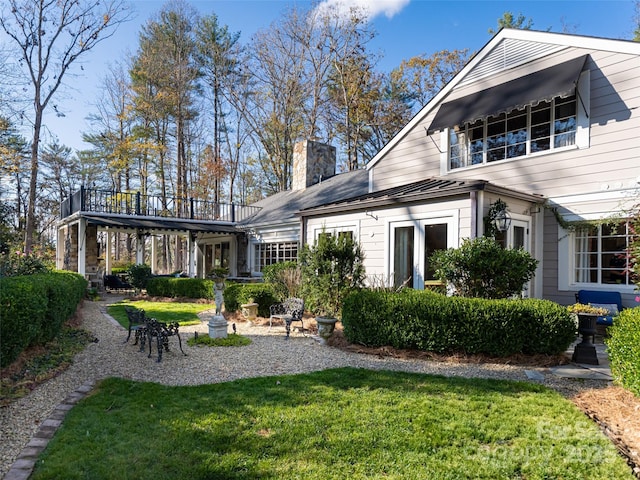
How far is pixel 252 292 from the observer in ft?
33.0

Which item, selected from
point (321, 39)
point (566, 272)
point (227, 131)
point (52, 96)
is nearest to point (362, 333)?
point (566, 272)

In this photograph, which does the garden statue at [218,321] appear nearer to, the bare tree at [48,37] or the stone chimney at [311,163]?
the stone chimney at [311,163]

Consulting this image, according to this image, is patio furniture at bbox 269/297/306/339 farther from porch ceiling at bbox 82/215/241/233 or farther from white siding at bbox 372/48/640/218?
porch ceiling at bbox 82/215/241/233

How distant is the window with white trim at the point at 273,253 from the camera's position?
1496 centimetres

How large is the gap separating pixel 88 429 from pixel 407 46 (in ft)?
81.3

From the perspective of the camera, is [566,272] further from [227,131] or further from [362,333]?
[227,131]

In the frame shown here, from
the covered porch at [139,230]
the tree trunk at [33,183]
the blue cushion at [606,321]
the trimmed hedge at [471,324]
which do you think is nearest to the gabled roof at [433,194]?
the trimmed hedge at [471,324]

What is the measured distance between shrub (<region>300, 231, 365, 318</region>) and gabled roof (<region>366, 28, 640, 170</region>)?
5.15m

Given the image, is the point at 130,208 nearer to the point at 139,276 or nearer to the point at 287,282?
the point at 139,276

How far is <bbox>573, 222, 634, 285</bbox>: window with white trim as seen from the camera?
7.59 meters

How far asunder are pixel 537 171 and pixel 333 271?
5.28 meters

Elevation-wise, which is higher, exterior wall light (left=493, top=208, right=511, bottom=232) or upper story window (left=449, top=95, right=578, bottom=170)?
upper story window (left=449, top=95, right=578, bottom=170)

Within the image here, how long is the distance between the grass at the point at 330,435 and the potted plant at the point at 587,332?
67.7 inches

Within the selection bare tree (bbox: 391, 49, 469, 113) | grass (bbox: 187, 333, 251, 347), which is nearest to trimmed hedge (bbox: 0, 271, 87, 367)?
grass (bbox: 187, 333, 251, 347)
